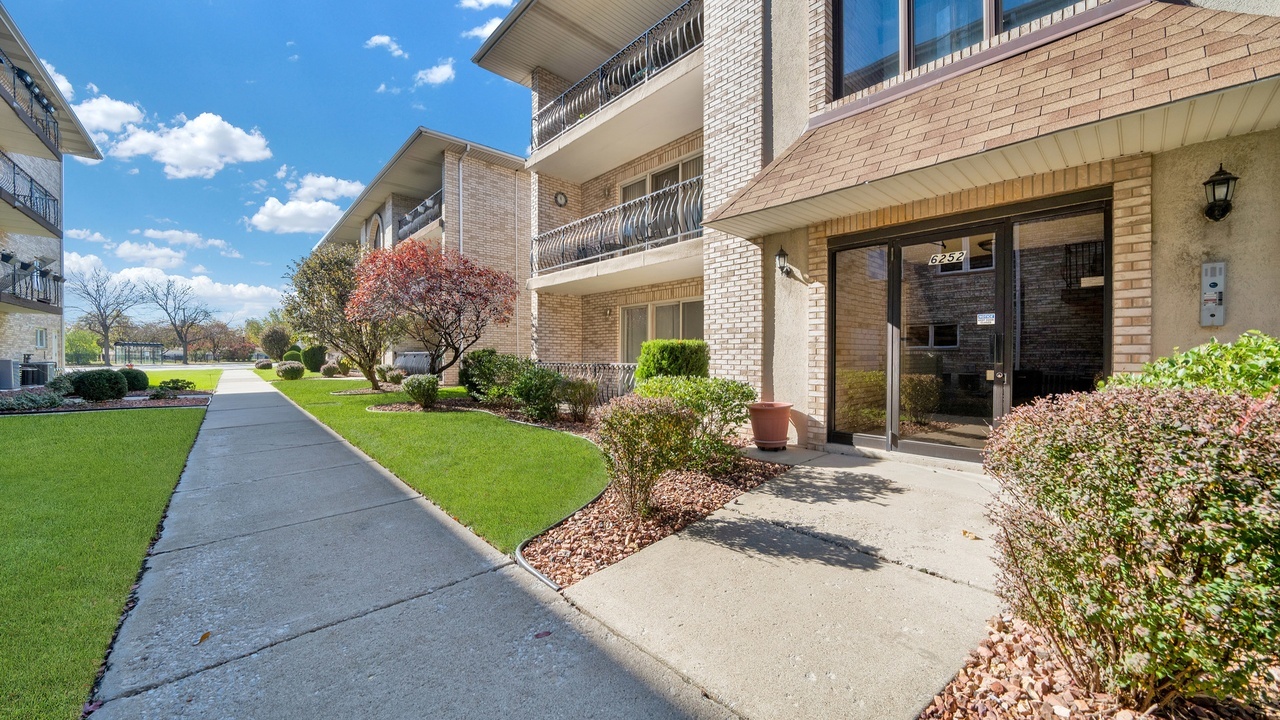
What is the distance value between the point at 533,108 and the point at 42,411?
13101mm

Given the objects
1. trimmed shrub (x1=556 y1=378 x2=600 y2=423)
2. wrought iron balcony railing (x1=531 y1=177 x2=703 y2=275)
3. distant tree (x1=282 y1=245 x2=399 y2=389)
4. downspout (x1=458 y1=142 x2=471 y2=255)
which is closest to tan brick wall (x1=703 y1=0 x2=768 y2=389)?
wrought iron balcony railing (x1=531 y1=177 x2=703 y2=275)

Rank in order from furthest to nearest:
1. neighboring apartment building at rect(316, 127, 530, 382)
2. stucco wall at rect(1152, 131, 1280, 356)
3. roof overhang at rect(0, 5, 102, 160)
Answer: neighboring apartment building at rect(316, 127, 530, 382) < roof overhang at rect(0, 5, 102, 160) < stucco wall at rect(1152, 131, 1280, 356)

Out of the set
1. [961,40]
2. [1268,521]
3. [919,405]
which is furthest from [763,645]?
[961,40]

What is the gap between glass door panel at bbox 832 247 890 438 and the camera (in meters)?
6.26

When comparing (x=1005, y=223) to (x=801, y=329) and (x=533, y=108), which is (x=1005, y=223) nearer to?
(x=801, y=329)

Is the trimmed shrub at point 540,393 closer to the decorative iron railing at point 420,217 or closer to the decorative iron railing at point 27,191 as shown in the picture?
the decorative iron railing at point 420,217

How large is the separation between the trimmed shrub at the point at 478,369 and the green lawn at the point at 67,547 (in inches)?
222

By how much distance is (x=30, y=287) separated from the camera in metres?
14.7

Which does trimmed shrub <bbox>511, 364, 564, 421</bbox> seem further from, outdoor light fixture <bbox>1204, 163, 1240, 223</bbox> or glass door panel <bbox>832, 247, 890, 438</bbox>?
outdoor light fixture <bbox>1204, 163, 1240, 223</bbox>

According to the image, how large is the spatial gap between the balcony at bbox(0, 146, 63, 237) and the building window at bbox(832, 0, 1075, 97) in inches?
787

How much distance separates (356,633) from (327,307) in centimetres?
1509

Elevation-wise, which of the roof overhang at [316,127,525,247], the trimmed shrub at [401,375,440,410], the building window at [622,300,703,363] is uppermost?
the roof overhang at [316,127,525,247]

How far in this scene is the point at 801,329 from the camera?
6785 millimetres

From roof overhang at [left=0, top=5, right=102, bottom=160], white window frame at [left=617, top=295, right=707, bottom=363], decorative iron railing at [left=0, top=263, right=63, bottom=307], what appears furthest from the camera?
decorative iron railing at [left=0, top=263, right=63, bottom=307]
